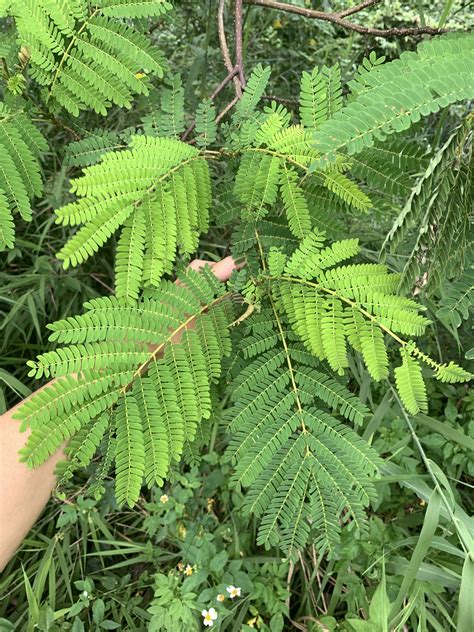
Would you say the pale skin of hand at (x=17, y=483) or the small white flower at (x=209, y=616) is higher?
the pale skin of hand at (x=17, y=483)

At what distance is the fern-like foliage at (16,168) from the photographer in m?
1.08

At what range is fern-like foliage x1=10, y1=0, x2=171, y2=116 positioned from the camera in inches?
43.9

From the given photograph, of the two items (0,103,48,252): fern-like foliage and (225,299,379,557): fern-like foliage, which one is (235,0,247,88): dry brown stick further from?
(225,299,379,557): fern-like foliage

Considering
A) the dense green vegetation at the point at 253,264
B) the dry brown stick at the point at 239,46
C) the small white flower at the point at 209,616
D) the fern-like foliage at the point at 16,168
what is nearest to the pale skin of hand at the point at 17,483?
the dense green vegetation at the point at 253,264

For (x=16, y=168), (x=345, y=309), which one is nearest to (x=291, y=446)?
(x=345, y=309)

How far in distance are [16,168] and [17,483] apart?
807 millimetres

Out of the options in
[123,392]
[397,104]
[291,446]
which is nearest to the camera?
[397,104]

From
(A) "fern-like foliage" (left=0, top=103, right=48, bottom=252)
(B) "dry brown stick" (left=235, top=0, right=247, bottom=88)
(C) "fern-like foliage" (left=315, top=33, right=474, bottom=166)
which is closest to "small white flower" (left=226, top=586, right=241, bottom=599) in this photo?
(A) "fern-like foliage" (left=0, top=103, right=48, bottom=252)

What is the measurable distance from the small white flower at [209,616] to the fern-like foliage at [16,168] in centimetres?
142

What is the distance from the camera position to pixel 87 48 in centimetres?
115

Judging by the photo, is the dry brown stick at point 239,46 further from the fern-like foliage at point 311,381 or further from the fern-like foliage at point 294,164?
the fern-like foliage at point 311,381

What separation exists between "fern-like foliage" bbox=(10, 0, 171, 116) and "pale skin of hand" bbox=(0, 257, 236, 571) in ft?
1.65

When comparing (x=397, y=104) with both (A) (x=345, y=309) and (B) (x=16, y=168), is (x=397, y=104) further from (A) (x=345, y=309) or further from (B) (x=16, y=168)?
(B) (x=16, y=168)

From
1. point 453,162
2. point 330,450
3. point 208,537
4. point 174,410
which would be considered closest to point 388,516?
point 208,537
